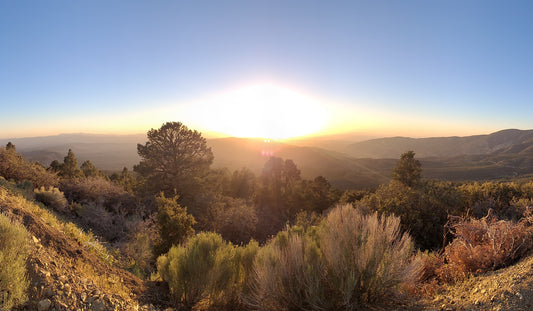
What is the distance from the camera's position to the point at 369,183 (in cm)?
6191

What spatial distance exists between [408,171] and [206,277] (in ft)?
68.3

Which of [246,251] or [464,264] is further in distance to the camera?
[246,251]

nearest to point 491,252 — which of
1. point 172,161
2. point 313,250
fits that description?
point 313,250

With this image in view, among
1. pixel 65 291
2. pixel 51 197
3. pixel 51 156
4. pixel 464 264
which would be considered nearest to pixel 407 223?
pixel 464 264

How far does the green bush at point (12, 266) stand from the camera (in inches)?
95.3

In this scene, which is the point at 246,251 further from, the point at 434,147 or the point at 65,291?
the point at 434,147

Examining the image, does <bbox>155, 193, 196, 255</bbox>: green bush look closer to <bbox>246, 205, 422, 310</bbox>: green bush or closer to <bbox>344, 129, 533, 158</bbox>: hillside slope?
<bbox>246, 205, 422, 310</bbox>: green bush

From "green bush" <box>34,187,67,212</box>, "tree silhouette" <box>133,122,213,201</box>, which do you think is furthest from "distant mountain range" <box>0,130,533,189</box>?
"green bush" <box>34,187,67,212</box>

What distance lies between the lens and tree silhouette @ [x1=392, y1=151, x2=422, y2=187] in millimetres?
20125

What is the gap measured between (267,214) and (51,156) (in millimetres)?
108529

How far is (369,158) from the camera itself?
111 metres

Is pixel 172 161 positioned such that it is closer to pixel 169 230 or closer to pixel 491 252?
pixel 169 230

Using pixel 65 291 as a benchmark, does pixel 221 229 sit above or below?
below

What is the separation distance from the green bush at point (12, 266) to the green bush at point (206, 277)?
2158 millimetres
